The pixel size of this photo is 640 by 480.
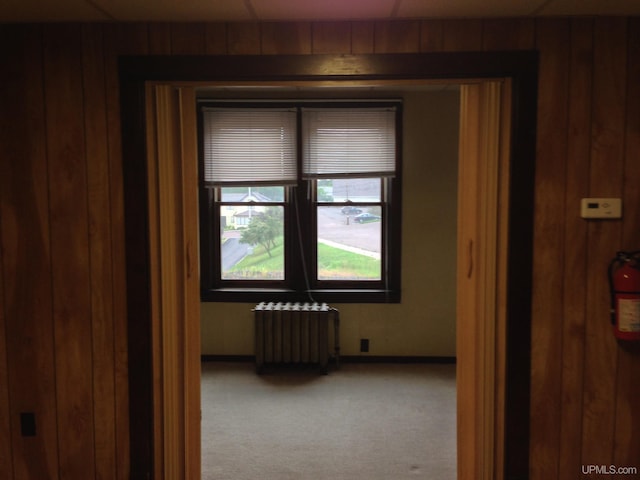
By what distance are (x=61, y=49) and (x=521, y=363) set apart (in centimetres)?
262

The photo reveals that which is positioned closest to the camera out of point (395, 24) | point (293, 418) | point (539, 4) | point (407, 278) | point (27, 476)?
point (539, 4)

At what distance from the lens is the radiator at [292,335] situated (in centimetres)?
459

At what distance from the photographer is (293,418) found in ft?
12.2

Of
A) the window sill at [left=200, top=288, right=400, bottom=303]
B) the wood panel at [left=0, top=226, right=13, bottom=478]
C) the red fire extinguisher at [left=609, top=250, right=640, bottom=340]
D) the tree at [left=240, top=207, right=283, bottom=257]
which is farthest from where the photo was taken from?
the tree at [left=240, top=207, right=283, bottom=257]

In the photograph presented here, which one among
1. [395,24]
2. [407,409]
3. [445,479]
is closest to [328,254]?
[407,409]

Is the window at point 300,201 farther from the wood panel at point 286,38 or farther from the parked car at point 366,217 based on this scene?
the wood panel at point 286,38

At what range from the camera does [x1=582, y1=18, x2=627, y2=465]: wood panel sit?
2285mm

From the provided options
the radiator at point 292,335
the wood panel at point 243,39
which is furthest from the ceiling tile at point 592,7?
the radiator at point 292,335

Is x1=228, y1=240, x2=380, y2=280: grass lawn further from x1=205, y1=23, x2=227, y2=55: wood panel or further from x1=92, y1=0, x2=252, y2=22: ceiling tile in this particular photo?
x1=92, y1=0, x2=252, y2=22: ceiling tile

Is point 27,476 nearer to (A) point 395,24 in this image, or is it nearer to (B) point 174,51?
(B) point 174,51

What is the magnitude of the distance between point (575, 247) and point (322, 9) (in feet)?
5.19

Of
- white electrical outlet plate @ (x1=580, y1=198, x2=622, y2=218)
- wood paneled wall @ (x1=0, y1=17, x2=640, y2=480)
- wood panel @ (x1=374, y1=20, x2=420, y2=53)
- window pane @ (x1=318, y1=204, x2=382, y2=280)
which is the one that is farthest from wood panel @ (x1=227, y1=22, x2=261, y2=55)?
window pane @ (x1=318, y1=204, x2=382, y2=280)

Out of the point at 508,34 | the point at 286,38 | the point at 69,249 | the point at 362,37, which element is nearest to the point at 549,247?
the point at 508,34

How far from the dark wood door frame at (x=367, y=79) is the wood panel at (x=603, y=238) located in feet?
0.94
